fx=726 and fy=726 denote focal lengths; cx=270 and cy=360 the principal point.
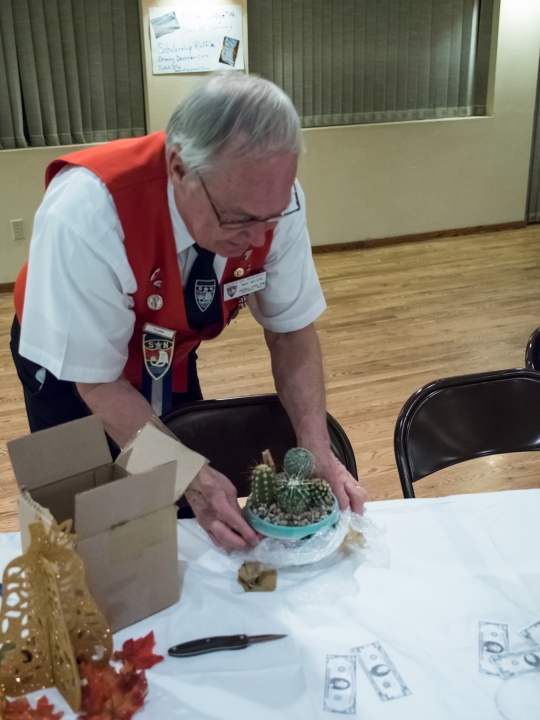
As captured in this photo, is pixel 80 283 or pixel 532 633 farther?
pixel 80 283

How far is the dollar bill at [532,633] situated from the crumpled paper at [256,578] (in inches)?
13.4

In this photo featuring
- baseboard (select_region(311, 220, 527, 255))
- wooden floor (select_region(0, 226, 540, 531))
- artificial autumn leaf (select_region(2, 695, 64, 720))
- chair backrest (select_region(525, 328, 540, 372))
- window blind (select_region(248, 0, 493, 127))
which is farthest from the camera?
baseboard (select_region(311, 220, 527, 255))

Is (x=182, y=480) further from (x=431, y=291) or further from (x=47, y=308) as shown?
(x=431, y=291)

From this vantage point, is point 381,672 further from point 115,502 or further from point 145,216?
point 145,216

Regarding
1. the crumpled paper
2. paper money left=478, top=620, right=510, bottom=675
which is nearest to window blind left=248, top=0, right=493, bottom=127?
the crumpled paper

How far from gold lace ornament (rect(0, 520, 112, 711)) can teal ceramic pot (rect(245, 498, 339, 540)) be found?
285 mm

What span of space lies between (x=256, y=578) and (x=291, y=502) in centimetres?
12

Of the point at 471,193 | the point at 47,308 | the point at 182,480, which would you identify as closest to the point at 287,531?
the point at 182,480

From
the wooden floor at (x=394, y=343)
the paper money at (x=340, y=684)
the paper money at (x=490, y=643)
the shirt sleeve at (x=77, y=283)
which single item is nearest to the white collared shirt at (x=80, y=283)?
the shirt sleeve at (x=77, y=283)

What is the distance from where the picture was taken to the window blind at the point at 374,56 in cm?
510

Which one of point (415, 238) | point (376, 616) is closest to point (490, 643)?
point (376, 616)

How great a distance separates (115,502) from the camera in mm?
876

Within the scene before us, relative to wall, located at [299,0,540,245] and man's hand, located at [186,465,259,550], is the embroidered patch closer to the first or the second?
man's hand, located at [186,465,259,550]

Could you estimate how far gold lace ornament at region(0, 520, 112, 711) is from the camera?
82cm
